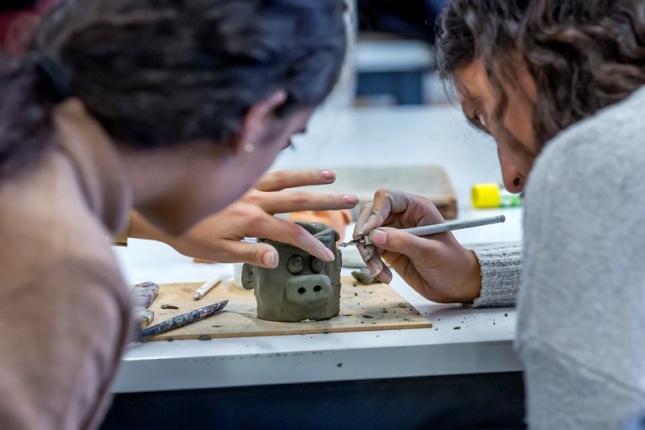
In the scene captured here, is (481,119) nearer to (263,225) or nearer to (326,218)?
(263,225)

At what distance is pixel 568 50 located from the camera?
0.99 metres

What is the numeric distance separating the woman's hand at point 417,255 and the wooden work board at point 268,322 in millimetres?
43

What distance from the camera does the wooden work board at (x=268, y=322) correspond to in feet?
3.69

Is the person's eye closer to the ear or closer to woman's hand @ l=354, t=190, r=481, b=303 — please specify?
woman's hand @ l=354, t=190, r=481, b=303

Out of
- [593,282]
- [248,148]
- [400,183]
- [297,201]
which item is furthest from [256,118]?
[400,183]

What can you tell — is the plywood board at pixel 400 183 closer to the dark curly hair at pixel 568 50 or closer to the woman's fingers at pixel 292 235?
the woman's fingers at pixel 292 235

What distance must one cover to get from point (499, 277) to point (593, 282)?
1.58ft

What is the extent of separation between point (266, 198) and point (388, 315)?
0.78ft

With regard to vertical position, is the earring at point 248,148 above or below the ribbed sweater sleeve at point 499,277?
above

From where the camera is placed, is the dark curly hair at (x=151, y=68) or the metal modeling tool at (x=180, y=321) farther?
the metal modeling tool at (x=180, y=321)

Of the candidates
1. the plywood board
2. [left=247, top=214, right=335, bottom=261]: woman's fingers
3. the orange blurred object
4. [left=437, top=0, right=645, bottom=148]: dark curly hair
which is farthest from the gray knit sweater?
the plywood board

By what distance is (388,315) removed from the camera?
119 centimetres

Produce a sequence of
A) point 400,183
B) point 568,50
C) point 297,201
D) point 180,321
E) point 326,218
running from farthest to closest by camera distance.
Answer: point 400,183 < point 326,218 < point 297,201 < point 180,321 < point 568,50

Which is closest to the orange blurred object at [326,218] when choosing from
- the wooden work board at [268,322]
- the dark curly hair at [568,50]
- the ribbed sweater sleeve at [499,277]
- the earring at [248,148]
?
the wooden work board at [268,322]
